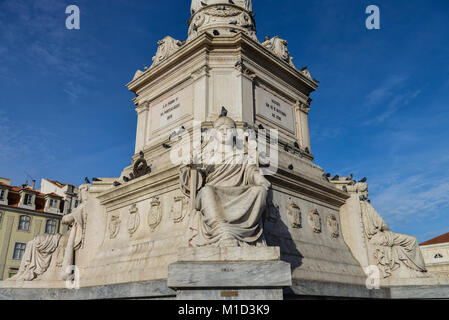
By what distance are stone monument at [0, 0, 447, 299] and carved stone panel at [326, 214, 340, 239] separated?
0.05 meters

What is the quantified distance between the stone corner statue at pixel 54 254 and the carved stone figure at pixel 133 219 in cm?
158

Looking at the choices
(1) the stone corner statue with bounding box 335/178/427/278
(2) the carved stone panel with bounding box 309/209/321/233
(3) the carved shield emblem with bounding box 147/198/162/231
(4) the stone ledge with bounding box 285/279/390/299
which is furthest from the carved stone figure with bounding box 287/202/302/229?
(3) the carved shield emblem with bounding box 147/198/162/231

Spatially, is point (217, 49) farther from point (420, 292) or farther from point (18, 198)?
point (18, 198)

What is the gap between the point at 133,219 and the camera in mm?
10266

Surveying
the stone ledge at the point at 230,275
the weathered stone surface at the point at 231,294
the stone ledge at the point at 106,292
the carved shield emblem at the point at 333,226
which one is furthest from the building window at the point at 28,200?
the weathered stone surface at the point at 231,294

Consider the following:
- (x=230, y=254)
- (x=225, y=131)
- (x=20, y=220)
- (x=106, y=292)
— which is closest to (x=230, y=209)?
(x=230, y=254)

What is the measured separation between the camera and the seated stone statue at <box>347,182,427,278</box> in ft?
33.5

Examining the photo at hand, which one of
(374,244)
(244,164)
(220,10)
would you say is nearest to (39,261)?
(244,164)

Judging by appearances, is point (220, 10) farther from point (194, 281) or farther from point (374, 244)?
point (194, 281)

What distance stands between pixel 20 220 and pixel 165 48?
33112mm

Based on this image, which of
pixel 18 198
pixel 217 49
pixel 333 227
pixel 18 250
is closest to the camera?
pixel 333 227

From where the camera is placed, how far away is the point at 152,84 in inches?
574

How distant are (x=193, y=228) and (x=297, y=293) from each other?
233 centimetres

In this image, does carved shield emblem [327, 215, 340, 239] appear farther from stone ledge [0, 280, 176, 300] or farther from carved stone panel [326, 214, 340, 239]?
stone ledge [0, 280, 176, 300]
